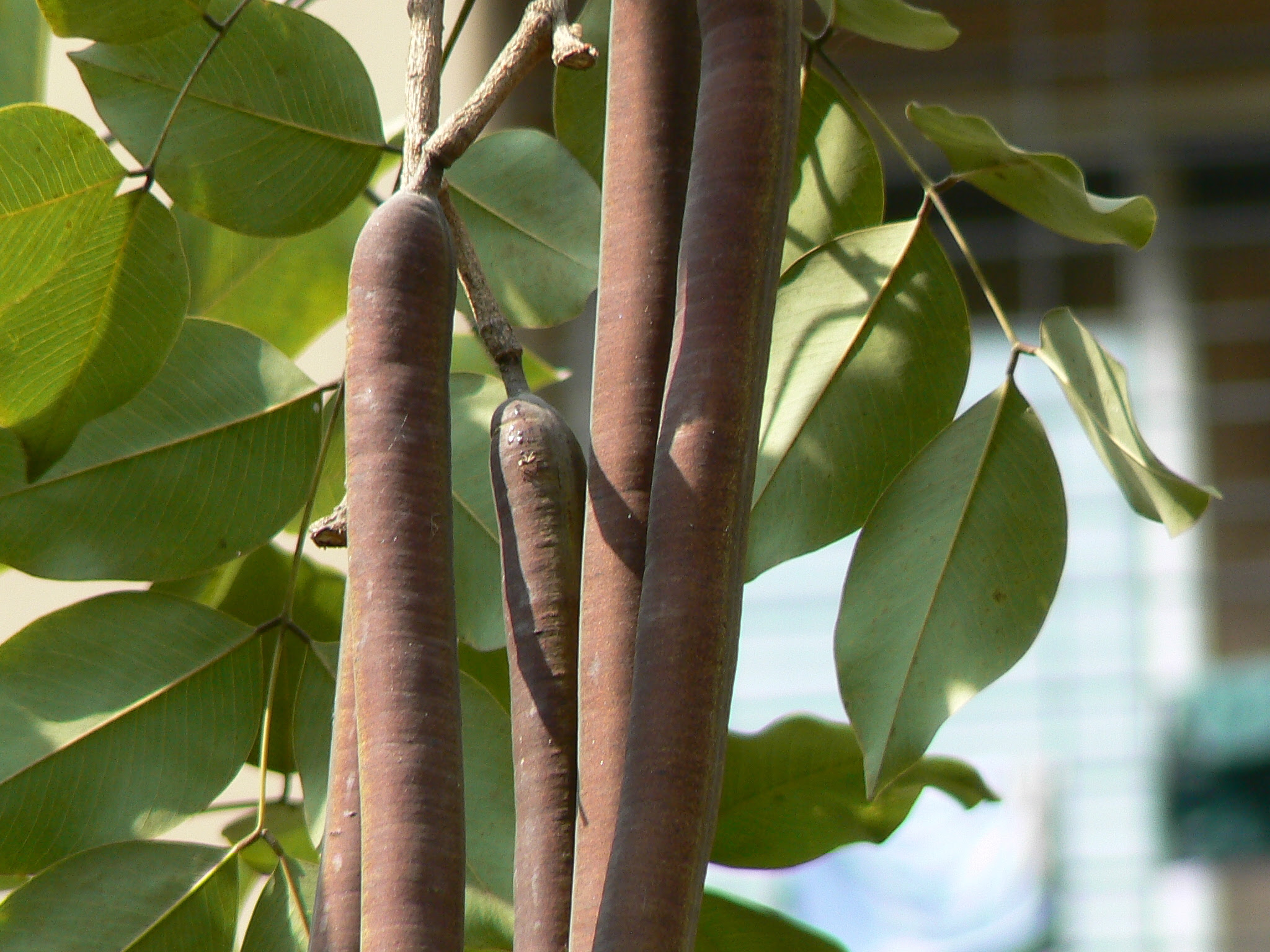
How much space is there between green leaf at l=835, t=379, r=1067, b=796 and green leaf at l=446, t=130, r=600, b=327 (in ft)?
0.27

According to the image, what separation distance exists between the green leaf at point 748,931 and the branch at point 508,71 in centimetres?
15

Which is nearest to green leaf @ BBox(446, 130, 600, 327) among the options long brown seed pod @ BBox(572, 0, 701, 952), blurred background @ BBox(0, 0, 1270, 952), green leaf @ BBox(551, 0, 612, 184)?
green leaf @ BBox(551, 0, 612, 184)

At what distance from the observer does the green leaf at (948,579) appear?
0.75 ft

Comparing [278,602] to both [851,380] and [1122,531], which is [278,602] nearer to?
[851,380]

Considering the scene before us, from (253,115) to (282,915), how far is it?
135 mm

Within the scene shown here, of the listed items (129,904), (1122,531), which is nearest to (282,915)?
(129,904)

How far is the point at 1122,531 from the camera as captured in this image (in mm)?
1840

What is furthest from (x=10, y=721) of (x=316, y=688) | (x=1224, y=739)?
(x=1224, y=739)

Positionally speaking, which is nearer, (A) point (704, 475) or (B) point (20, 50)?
(A) point (704, 475)

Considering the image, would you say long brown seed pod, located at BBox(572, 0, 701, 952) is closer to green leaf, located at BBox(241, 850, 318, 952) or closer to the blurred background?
green leaf, located at BBox(241, 850, 318, 952)

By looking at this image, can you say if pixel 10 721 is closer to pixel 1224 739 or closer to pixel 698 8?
pixel 698 8

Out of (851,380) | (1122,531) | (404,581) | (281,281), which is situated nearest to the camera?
(404,581)

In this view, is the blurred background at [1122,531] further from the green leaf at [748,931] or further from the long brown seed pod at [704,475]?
the long brown seed pod at [704,475]

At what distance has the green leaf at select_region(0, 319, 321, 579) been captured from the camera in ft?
0.86
